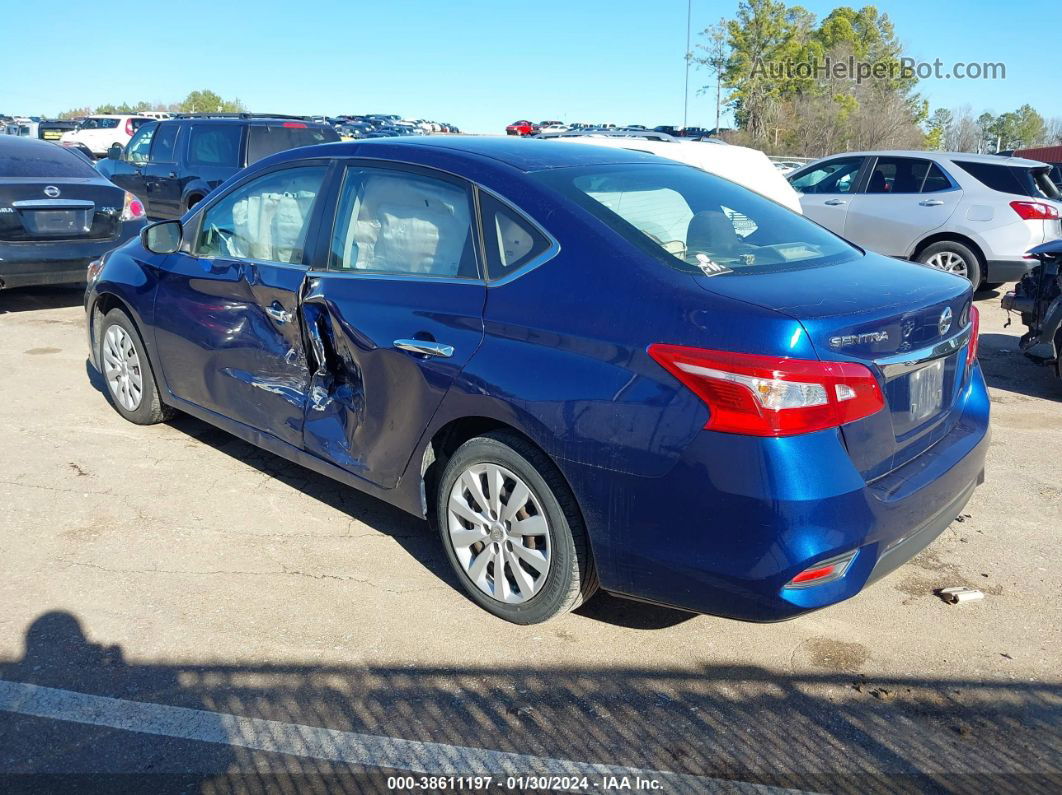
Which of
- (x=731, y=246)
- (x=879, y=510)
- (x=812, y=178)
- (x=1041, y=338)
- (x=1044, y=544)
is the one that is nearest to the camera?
(x=879, y=510)

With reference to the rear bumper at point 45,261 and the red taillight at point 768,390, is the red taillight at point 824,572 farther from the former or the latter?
the rear bumper at point 45,261

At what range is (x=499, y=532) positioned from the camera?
354 centimetres

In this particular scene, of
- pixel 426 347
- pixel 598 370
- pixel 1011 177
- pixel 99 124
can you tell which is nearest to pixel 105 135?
pixel 99 124

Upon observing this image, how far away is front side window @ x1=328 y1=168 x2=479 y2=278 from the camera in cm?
374

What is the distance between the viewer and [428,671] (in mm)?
3338

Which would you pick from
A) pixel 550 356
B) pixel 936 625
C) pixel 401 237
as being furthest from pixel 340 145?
pixel 936 625

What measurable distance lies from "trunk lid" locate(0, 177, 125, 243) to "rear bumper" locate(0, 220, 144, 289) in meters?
0.07

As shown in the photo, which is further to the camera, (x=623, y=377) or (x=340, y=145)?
(x=340, y=145)

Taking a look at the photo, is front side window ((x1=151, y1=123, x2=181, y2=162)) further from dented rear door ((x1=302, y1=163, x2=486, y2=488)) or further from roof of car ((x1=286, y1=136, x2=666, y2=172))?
dented rear door ((x1=302, y1=163, x2=486, y2=488))

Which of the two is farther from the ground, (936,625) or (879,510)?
(879,510)

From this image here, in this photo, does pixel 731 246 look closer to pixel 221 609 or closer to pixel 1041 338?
pixel 221 609

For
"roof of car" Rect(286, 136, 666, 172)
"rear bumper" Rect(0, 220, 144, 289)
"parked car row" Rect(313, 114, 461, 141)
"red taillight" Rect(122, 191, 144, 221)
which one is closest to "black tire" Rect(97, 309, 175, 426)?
"roof of car" Rect(286, 136, 666, 172)

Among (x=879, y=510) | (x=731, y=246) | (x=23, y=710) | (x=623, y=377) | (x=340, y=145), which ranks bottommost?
(x=23, y=710)

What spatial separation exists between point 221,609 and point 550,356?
66.3 inches
